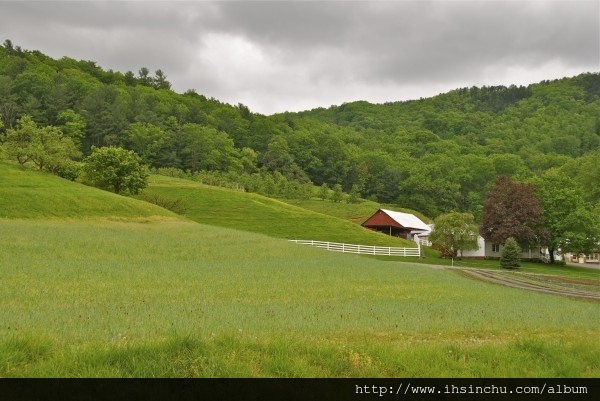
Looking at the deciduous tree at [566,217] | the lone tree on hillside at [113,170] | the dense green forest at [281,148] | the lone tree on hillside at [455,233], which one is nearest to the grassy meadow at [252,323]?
the lone tree on hillside at [455,233]

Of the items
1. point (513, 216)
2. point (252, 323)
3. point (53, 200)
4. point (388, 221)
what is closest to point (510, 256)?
point (513, 216)

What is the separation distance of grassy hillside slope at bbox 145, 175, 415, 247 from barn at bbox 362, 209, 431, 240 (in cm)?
614

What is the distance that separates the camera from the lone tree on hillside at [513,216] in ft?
233

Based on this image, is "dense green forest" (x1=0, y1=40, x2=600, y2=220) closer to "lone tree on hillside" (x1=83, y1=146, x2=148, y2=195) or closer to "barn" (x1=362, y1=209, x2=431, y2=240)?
"barn" (x1=362, y1=209, x2=431, y2=240)

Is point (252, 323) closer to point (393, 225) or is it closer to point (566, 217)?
point (566, 217)

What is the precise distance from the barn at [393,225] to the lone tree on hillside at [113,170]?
120 feet

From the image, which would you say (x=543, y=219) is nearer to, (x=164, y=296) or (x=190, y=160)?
(x=164, y=296)

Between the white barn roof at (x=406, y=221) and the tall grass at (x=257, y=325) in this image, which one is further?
the white barn roof at (x=406, y=221)

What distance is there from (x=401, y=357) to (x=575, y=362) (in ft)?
10.4

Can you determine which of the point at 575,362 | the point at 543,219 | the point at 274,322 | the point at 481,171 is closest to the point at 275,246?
the point at 274,322

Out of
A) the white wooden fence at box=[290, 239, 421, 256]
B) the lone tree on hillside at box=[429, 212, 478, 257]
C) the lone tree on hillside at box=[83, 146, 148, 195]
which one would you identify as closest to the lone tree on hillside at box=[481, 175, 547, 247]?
the lone tree on hillside at box=[429, 212, 478, 257]

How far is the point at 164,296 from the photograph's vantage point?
17.8 metres

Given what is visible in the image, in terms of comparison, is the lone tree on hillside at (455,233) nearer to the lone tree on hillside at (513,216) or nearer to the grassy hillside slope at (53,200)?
the lone tree on hillside at (513,216)

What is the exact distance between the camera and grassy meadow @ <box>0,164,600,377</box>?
799 centimetres
